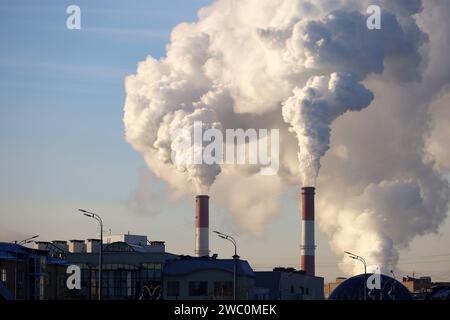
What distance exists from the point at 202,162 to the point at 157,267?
100 ft

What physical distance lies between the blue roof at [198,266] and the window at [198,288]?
1803 millimetres

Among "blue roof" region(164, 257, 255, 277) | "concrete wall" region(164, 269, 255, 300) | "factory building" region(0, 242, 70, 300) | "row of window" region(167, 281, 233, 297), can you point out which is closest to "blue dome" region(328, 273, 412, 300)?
"concrete wall" region(164, 269, 255, 300)

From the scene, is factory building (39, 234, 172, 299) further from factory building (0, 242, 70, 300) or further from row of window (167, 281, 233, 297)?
factory building (0, 242, 70, 300)

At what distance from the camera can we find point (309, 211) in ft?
504

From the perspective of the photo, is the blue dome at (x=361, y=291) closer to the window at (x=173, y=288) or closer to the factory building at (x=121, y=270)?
the window at (x=173, y=288)

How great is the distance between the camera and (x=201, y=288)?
136500 mm
